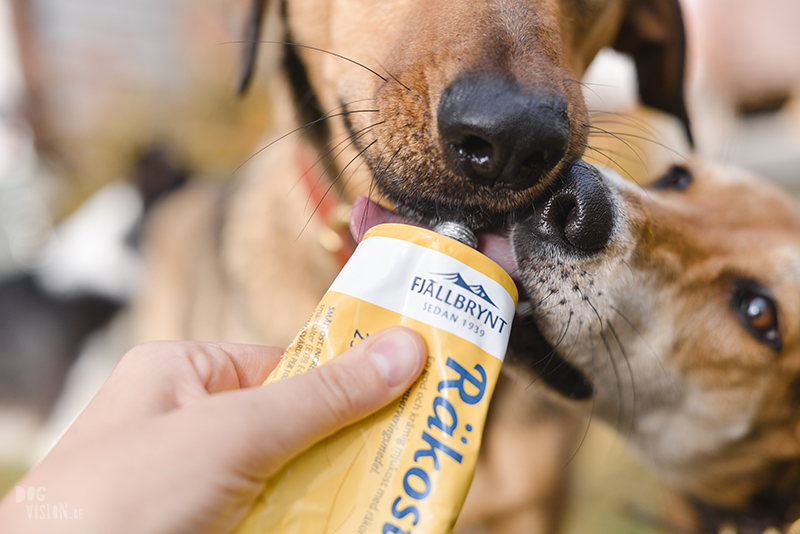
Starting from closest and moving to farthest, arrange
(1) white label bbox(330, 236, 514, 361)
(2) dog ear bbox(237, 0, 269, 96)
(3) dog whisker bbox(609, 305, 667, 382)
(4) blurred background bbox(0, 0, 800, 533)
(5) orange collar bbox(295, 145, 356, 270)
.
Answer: (1) white label bbox(330, 236, 514, 361) < (3) dog whisker bbox(609, 305, 667, 382) < (5) orange collar bbox(295, 145, 356, 270) < (2) dog ear bbox(237, 0, 269, 96) < (4) blurred background bbox(0, 0, 800, 533)

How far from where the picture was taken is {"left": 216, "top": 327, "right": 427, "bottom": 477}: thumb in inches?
28.7

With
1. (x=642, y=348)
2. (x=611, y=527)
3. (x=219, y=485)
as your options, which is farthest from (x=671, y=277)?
(x=611, y=527)

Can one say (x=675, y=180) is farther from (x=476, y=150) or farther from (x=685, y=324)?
(x=476, y=150)

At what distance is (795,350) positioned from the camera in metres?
1.55

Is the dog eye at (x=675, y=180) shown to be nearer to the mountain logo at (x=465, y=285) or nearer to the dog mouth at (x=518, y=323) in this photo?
the dog mouth at (x=518, y=323)

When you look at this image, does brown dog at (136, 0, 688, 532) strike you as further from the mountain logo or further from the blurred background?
the blurred background

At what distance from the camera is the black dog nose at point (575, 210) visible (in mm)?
1015

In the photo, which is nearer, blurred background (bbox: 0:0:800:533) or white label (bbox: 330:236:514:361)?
white label (bbox: 330:236:514:361)

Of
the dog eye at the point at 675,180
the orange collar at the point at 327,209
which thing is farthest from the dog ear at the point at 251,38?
the dog eye at the point at 675,180

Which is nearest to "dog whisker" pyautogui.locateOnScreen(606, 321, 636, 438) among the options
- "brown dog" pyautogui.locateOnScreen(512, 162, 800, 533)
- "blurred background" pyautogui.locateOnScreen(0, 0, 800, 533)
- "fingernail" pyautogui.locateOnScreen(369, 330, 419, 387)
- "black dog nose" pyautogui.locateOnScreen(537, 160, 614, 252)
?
"brown dog" pyautogui.locateOnScreen(512, 162, 800, 533)

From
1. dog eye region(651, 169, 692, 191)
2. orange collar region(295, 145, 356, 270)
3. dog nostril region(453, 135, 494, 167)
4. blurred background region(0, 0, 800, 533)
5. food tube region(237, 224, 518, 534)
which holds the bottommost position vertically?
blurred background region(0, 0, 800, 533)

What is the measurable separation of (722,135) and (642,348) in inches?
179

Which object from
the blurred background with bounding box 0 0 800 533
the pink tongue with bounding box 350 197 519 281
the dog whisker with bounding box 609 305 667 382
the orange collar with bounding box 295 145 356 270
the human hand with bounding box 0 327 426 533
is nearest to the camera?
the human hand with bounding box 0 327 426 533

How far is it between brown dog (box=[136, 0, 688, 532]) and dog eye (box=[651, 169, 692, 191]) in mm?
398
